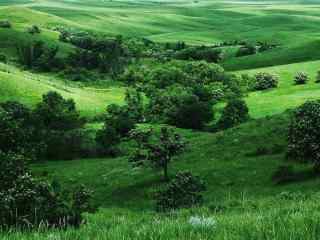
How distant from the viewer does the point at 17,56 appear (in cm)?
18675

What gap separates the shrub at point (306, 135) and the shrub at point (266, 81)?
278 feet

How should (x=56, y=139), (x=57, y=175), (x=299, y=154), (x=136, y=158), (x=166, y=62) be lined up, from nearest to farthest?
(x=299, y=154)
(x=136, y=158)
(x=57, y=175)
(x=56, y=139)
(x=166, y=62)

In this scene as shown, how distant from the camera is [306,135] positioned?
4738cm

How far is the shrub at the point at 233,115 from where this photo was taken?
9281 cm

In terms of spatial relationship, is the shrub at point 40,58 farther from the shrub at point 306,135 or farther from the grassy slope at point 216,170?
the shrub at point 306,135

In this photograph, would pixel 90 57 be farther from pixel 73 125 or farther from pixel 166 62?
pixel 73 125

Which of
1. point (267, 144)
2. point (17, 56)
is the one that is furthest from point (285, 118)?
point (17, 56)

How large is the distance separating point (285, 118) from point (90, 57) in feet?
384

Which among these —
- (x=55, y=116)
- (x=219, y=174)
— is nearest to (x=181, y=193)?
(x=219, y=174)

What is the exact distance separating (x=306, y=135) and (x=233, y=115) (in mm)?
46290

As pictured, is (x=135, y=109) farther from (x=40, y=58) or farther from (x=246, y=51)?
(x=246, y=51)

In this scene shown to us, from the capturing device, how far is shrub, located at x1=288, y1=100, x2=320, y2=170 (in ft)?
153

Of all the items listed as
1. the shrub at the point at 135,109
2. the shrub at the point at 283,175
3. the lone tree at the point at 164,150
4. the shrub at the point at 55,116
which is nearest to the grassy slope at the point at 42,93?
the shrub at the point at 135,109

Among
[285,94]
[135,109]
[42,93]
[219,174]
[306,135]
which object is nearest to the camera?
[306,135]
